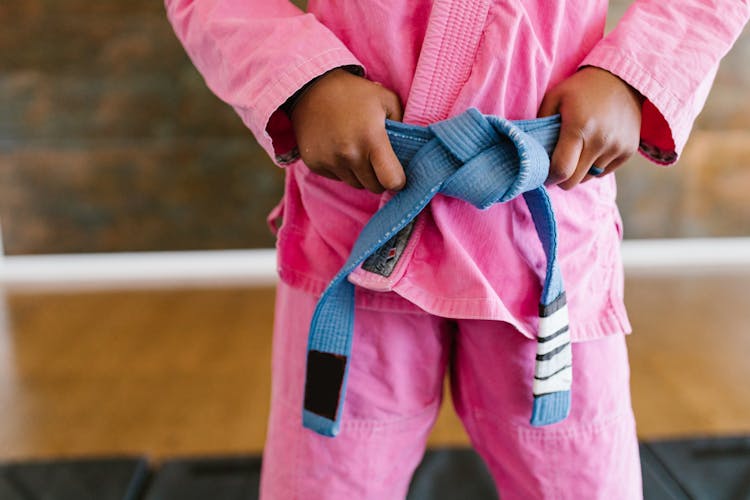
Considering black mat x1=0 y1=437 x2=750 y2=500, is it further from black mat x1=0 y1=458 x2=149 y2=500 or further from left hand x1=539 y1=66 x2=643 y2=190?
left hand x1=539 y1=66 x2=643 y2=190

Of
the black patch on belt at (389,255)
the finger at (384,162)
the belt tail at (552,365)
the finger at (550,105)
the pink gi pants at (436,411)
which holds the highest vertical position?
the finger at (550,105)

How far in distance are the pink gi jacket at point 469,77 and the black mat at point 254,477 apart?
0.52 metres

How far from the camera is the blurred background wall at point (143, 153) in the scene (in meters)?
2.04

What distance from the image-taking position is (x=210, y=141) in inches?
82.2

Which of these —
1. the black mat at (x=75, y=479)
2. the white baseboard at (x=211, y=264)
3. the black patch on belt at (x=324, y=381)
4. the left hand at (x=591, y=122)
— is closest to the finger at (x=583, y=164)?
the left hand at (x=591, y=122)

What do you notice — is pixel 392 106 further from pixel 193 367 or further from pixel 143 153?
pixel 143 153

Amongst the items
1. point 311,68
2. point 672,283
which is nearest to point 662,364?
point 672,283

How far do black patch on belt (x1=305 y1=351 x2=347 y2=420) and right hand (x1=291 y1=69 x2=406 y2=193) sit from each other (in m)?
0.15

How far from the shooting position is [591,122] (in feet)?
1.65

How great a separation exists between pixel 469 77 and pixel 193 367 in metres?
1.18

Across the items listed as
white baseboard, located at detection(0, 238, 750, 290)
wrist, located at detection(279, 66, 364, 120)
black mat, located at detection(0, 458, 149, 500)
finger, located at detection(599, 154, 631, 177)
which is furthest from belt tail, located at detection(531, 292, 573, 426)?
white baseboard, located at detection(0, 238, 750, 290)

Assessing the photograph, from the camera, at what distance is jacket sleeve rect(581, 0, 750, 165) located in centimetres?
52

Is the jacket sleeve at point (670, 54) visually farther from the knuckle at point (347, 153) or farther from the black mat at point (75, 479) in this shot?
the black mat at point (75, 479)

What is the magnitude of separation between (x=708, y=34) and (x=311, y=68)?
0.31m
